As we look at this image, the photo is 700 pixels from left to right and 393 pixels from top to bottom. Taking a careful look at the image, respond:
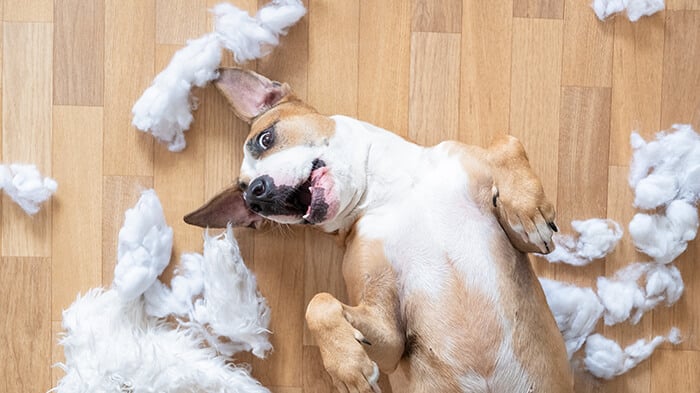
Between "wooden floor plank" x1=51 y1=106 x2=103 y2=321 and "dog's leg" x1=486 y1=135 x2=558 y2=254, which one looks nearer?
"dog's leg" x1=486 y1=135 x2=558 y2=254

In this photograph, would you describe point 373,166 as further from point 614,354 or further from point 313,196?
point 614,354

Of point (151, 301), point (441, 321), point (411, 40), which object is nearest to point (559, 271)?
point (441, 321)

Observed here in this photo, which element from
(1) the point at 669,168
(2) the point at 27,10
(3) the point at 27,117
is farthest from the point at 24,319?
(1) the point at 669,168

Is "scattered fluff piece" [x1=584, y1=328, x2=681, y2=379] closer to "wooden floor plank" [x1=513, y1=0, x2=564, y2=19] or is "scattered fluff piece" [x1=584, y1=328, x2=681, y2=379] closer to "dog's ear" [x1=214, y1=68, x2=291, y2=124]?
"wooden floor plank" [x1=513, y1=0, x2=564, y2=19]

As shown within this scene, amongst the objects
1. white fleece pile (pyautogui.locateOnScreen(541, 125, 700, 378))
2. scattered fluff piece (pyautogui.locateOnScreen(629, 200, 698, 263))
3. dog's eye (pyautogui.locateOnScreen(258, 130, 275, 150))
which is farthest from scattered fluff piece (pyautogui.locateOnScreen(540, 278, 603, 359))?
dog's eye (pyautogui.locateOnScreen(258, 130, 275, 150))

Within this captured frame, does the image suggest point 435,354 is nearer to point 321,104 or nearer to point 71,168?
point 321,104

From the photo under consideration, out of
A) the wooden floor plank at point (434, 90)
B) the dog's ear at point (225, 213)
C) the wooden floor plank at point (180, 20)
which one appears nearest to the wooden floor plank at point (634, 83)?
the wooden floor plank at point (434, 90)

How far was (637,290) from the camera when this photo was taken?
2.49 meters

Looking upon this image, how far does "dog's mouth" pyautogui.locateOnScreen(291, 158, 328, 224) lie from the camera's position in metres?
2.07

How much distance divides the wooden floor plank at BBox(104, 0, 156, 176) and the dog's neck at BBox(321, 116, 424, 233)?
2.30 ft

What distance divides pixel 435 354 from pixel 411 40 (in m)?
1.01

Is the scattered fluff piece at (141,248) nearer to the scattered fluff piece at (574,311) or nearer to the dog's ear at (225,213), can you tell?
the dog's ear at (225,213)

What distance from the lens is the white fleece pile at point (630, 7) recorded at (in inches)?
97.7

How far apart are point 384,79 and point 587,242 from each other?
2.71ft
